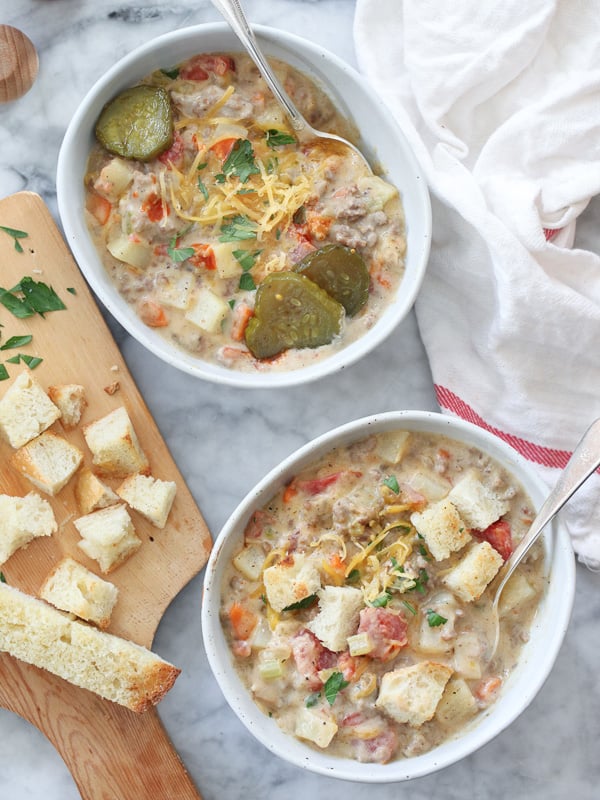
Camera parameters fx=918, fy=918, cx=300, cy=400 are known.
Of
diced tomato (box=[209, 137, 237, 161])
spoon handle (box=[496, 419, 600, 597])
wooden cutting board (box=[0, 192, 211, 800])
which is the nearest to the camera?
spoon handle (box=[496, 419, 600, 597])

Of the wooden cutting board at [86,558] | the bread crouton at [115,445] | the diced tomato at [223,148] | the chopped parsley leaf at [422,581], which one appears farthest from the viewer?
the wooden cutting board at [86,558]

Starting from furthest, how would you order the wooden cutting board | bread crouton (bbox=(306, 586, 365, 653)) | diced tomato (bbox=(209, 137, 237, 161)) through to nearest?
1. the wooden cutting board
2. diced tomato (bbox=(209, 137, 237, 161))
3. bread crouton (bbox=(306, 586, 365, 653))

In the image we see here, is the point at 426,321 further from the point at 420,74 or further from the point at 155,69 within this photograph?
the point at 155,69

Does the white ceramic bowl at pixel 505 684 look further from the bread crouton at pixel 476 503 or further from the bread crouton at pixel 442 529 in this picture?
the bread crouton at pixel 442 529

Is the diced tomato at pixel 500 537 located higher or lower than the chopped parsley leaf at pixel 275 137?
lower

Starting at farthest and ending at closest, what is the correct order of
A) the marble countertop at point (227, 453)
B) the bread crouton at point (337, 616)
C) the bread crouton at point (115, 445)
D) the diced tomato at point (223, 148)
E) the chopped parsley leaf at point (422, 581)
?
1. the marble countertop at point (227, 453)
2. the bread crouton at point (115, 445)
3. the diced tomato at point (223, 148)
4. the chopped parsley leaf at point (422, 581)
5. the bread crouton at point (337, 616)

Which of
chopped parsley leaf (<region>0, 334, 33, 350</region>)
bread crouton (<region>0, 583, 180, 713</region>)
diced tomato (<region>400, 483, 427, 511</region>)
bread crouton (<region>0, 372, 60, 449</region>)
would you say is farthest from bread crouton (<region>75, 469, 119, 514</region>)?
diced tomato (<region>400, 483, 427, 511</region>)

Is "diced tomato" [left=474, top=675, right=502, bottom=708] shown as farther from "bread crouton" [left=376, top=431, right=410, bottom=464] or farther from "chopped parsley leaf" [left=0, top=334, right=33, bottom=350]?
"chopped parsley leaf" [left=0, top=334, right=33, bottom=350]

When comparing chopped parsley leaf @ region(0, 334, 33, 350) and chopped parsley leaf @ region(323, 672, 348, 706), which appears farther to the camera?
chopped parsley leaf @ region(0, 334, 33, 350)

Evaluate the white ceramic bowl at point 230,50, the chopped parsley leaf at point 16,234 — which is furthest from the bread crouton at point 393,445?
the chopped parsley leaf at point 16,234
